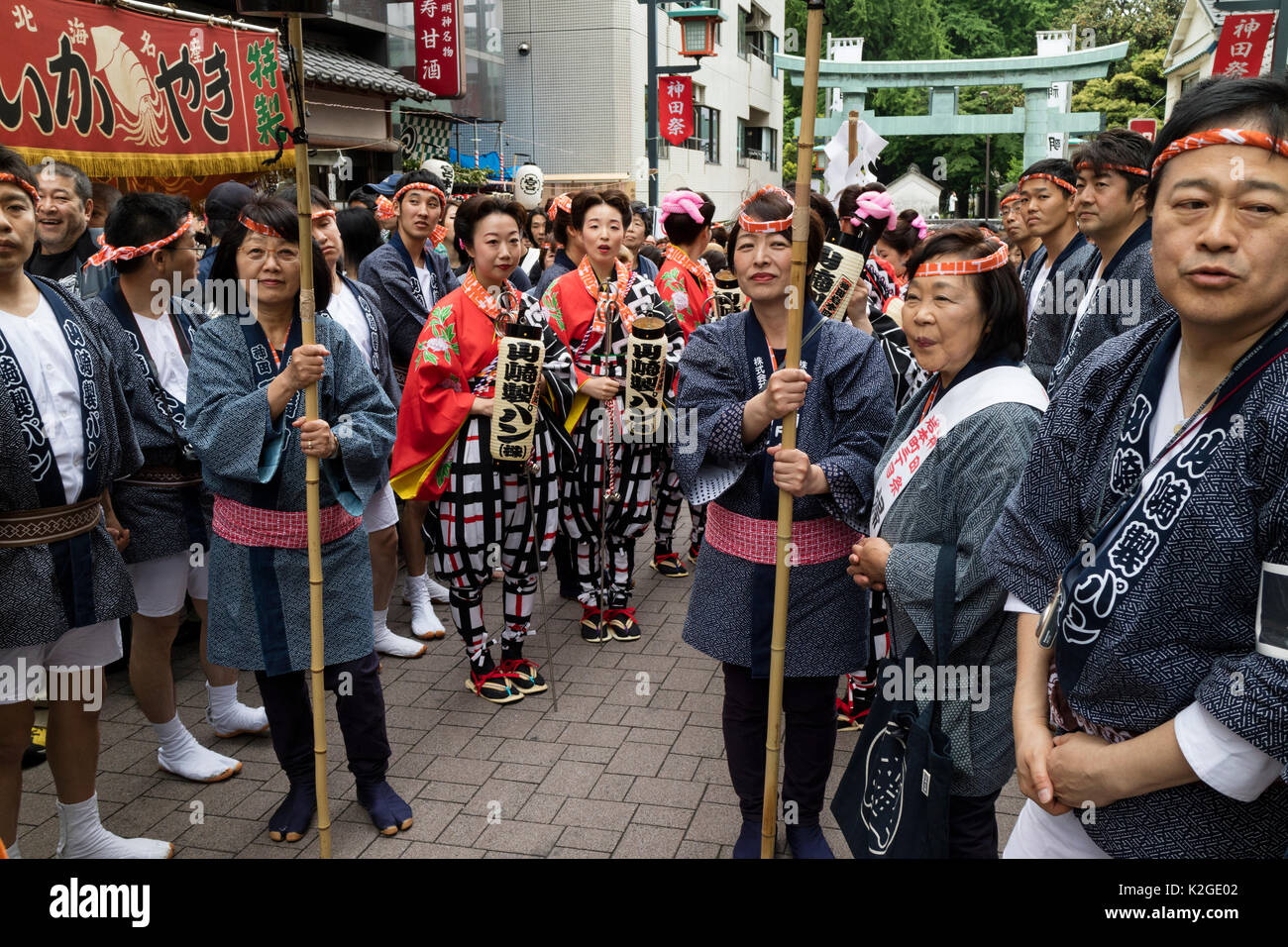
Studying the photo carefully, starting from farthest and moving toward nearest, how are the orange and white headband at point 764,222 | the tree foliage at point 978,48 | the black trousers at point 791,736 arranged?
1. the tree foliage at point 978,48
2. the black trousers at point 791,736
3. the orange and white headband at point 764,222

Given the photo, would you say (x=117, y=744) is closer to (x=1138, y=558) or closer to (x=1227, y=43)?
(x=1138, y=558)

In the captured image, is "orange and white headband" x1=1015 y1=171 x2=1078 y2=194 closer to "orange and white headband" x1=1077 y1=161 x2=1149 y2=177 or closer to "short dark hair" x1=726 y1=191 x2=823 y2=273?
"orange and white headband" x1=1077 y1=161 x2=1149 y2=177

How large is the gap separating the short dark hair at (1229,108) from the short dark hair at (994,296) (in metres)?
1.00

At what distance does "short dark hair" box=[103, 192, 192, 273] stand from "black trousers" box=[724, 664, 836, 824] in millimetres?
2910

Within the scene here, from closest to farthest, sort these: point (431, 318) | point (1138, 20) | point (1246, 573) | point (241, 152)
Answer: point (1246, 573)
point (431, 318)
point (241, 152)
point (1138, 20)

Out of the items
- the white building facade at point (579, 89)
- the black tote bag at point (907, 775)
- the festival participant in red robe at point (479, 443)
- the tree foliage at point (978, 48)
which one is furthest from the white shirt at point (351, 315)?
the tree foliage at point (978, 48)

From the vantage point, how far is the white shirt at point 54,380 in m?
2.92

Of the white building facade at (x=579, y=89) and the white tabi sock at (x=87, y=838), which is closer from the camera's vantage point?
the white tabi sock at (x=87, y=838)

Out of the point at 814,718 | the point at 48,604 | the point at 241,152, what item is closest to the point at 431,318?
the point at 48,604

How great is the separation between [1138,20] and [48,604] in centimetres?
4290

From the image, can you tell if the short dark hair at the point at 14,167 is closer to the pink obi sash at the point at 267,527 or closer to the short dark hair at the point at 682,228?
the pink obi sash at the point at 267,527

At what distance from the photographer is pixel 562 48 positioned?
21.1 meters

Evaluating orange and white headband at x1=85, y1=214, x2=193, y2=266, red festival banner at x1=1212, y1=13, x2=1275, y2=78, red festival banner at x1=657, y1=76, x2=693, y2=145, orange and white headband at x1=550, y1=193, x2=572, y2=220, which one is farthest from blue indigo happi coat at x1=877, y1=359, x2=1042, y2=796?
red festival banner at x1=657, y1=76, x2=693, y2=145

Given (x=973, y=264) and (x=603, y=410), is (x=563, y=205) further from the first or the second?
(x=973, y=264)
